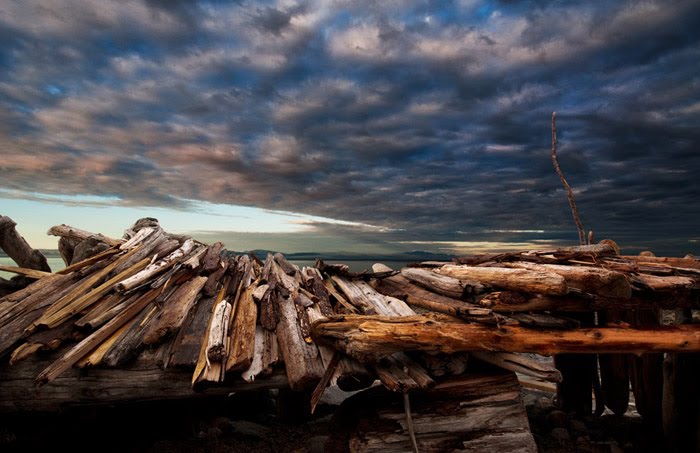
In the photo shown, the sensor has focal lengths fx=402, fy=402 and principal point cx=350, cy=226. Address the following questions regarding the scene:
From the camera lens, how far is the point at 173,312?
5289 mm

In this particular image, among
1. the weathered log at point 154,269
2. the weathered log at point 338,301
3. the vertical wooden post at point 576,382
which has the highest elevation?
the weathered log at point 154,269

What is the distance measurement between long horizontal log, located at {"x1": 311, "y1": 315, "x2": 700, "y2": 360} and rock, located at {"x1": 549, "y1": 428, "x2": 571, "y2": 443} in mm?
3687

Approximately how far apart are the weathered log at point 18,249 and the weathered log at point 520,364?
9519 mm

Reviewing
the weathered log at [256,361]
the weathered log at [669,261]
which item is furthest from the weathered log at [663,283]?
the weathered log at [256,361]

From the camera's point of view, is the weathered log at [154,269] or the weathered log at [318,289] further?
the weathered log at [318,289]

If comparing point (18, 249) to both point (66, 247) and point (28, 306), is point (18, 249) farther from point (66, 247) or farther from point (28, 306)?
point (28, 306)

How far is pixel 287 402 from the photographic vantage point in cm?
802

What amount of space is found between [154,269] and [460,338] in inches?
192

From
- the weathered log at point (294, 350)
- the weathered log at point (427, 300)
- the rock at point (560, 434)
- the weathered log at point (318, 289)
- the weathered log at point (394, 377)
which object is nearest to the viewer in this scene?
the weathered log at point (394, 377)

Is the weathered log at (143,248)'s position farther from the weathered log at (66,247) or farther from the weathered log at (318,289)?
the weathered log at (318,289)

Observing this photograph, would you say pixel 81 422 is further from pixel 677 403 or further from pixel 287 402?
pixel 677 403

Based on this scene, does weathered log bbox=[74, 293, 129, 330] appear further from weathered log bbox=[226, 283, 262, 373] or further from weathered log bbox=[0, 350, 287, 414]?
weathered log bbox=[226, 283, 262, 373]

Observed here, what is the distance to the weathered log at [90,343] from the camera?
4.44m

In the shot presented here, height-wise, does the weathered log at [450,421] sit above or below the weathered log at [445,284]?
below
